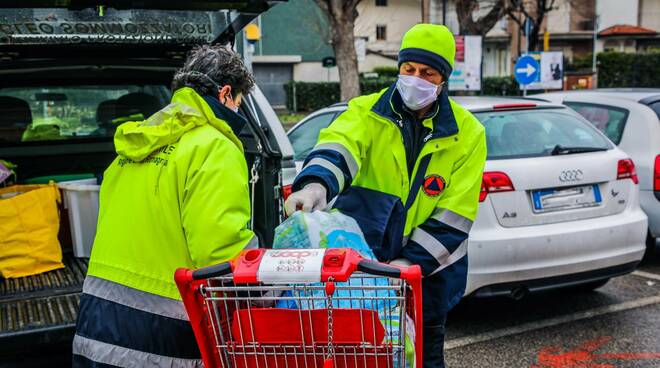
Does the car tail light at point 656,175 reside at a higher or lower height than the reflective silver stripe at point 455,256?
lower

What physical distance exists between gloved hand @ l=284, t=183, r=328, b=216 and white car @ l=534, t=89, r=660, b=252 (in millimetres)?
4743

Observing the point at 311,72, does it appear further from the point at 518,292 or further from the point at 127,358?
the point at 127,358

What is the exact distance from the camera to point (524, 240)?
14.5 feet

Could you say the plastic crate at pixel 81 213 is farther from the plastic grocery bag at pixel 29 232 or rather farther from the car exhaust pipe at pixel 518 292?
the car exhaust pipe at pixel 518 292

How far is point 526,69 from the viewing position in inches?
543

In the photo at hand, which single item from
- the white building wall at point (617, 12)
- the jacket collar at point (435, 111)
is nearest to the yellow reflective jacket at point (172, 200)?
the jacket collar at point (435, 111)

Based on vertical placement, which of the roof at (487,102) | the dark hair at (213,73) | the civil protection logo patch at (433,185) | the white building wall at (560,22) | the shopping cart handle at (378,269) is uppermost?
the white building wall at (560,22)

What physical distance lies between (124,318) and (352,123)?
1.14 metres

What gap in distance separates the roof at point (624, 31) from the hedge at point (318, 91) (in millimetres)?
22566

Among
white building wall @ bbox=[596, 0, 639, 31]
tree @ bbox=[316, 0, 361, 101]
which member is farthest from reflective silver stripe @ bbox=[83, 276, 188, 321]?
white building wall @ bbox=[596, 0, 639, 31]

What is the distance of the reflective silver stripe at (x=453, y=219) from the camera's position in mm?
2629

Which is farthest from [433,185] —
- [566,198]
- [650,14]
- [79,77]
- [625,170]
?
[650,14]

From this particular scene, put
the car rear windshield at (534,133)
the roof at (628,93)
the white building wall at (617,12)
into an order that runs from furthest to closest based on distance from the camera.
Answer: the white building wall at (617,12)
the roof at (628,93)
the car rear windshield at (534,133)

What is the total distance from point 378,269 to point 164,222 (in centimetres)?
79
